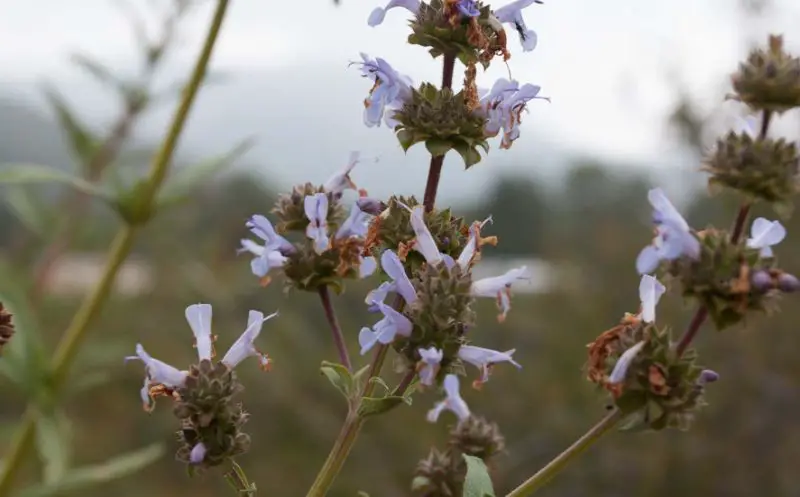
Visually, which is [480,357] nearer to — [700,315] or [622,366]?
[622,366]

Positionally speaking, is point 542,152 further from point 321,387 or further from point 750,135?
point 750,135

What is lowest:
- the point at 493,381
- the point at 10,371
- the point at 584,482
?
the point at 584,482

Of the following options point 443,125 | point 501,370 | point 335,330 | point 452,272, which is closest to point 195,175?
point 335,330

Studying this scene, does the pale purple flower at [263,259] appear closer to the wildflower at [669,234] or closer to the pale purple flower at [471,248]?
the pale purple flower at [471,248]

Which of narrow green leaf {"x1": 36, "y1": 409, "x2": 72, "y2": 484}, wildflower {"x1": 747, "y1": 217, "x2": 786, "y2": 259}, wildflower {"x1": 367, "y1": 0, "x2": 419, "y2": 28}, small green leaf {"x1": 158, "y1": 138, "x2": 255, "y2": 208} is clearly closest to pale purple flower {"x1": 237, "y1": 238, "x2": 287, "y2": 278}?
wildflower {"x1": 367, "y1": 0, "x2": 419, "y2": 28}

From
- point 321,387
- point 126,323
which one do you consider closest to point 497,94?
point 321,387

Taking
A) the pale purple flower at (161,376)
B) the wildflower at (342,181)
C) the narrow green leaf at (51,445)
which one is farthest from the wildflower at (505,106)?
the narrow green leaf at (51,445)
